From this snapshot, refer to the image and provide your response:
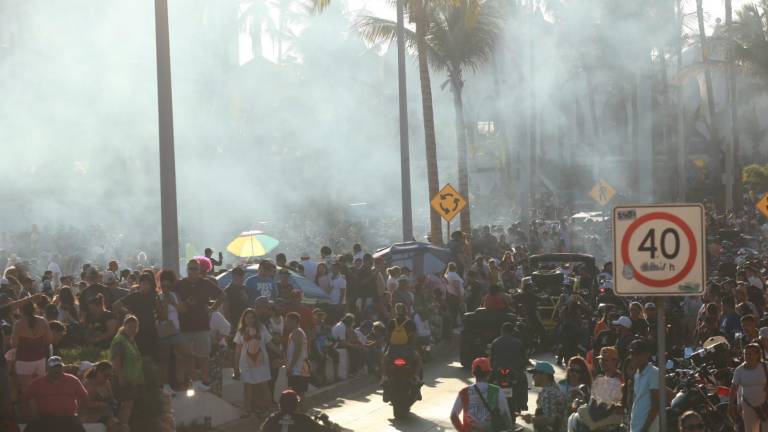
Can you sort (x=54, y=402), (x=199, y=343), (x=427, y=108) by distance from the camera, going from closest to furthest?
(x=54, y=402), (x=199, y=343), (x=427, y=108)

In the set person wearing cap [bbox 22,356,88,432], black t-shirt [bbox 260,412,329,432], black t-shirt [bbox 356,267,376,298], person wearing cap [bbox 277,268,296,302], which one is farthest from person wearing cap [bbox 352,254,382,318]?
black t-shirt [bbox 260,412,329,432]

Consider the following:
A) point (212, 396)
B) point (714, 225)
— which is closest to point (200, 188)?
point (714, 225)

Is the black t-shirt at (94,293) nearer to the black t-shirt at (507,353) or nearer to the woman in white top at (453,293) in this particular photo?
the black t-shirt at (507,353)

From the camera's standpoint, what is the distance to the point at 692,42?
2724 inches

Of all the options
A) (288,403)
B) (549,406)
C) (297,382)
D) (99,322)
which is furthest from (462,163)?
(288,403)

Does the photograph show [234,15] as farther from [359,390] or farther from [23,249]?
[359,390]

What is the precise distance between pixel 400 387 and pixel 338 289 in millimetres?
5748

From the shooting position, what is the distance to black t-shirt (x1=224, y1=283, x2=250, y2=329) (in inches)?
683

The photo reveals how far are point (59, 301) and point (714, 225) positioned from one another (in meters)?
31.4

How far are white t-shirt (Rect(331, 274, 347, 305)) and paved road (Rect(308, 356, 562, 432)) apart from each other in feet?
6.56

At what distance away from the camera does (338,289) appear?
21375 millimetres

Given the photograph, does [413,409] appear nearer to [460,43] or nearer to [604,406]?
[604,406]

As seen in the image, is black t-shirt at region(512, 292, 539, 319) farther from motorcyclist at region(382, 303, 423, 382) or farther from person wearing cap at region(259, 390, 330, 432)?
person wearing cap at region(259, 390, 330, 432)

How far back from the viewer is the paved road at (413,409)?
15305 millimetres
